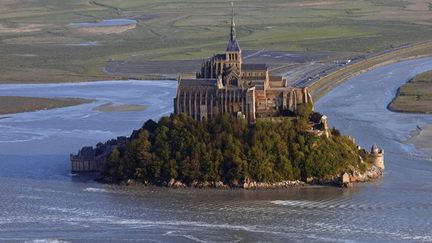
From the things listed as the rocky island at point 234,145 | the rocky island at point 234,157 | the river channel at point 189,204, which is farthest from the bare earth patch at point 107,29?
the rocky island at point 234,157

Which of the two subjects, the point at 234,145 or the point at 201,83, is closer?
the point at 234,145

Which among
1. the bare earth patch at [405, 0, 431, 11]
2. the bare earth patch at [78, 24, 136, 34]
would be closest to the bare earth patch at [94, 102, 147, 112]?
the bare earth patch at [78, 24, 136, 34]

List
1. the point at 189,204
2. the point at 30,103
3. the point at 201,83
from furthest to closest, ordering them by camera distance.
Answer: the point at 30,103 → the point at 201,83 → the point at 189,204

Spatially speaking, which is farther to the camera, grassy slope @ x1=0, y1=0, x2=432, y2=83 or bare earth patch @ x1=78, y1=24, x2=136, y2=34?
bare earth patch @ x1=78, y1=24, x2=136, y2=34

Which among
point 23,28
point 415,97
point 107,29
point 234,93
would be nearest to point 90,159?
point 234,93

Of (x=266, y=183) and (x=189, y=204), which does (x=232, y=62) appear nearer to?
(x=266, y=183)

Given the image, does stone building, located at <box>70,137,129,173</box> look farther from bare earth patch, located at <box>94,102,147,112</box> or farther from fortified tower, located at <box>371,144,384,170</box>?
bare earth patch, located at <box>94,102,147,112</box>

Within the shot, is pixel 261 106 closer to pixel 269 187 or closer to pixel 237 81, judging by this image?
pixel 237 81
